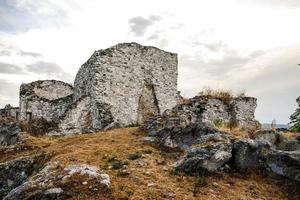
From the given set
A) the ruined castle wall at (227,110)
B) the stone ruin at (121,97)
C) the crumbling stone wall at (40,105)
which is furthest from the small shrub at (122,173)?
the crumbling stone wall at (40,105)

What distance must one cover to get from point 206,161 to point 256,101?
1378 centimetres

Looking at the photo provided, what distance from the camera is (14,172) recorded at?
532 inches

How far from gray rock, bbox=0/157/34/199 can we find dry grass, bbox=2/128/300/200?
0.82 m

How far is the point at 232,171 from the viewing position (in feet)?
40.2

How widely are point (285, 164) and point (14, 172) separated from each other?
795cm

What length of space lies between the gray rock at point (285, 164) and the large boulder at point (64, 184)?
4.70 m

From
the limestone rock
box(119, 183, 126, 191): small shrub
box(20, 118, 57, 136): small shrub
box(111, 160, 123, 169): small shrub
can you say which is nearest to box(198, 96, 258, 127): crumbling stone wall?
the limestone rock

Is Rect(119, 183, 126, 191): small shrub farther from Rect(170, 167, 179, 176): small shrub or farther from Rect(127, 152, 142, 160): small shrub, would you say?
Rect(127, 152, 142, 160): small shrub

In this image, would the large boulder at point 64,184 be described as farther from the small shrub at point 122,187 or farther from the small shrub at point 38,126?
the small shrub at point 38,126

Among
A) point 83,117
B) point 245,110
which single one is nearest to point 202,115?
point 245,110

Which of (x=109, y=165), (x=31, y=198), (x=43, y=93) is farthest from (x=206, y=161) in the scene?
(x=43, y=93)

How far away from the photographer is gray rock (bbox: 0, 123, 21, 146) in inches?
746

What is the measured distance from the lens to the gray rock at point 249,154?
492 inches

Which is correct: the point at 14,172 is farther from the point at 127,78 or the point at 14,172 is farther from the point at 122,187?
the point at 127,78
